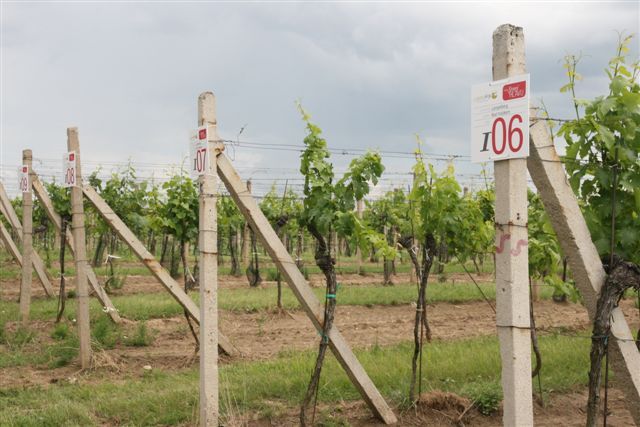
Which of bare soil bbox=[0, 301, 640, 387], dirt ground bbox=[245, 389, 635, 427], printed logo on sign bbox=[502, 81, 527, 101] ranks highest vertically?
printed logo on sign bbox=[502, 81, 527, 101]

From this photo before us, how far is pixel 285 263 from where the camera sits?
5.76 meters

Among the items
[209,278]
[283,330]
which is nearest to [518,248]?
[209,278]

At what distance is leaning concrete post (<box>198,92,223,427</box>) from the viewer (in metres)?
5.73

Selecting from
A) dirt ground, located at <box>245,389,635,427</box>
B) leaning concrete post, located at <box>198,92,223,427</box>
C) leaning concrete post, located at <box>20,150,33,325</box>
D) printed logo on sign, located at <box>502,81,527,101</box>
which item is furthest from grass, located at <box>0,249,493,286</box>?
printed logo on sign, located at <box>502,81,527,101</box>

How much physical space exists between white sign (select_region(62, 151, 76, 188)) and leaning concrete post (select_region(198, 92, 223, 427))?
11.3 ft

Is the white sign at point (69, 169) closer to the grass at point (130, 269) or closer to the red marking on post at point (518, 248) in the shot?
the red marking on post at point (518, 248)

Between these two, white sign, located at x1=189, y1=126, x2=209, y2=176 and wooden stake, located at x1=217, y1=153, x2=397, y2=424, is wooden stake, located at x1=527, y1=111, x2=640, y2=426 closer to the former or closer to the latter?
wooden stake, located at x1=217, y1=153, x2=397, y2=424

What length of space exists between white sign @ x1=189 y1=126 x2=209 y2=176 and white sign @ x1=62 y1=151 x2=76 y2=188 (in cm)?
325

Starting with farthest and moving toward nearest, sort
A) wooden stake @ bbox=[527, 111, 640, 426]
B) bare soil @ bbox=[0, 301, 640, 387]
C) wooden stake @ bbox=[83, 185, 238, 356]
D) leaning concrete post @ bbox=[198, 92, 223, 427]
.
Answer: bare soil @ bbox=[0, 301, 640, 387] → wooden stake @ bbox=[83, 185, 238, 356] → leaning concrete post @ bbox=[198, 92, 223, 427] → wooden stake @ bbox=[527, 111, 640, 426]

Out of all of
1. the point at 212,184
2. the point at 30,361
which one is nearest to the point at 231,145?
the point at 212,184

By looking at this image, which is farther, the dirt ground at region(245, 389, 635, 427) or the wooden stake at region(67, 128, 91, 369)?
the wooden stake at region(67, 128, 91, 369)

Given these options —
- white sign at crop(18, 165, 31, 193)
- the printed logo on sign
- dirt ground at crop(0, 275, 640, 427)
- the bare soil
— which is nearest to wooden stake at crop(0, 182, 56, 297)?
white sign at crop(18, 165, 31, 193)

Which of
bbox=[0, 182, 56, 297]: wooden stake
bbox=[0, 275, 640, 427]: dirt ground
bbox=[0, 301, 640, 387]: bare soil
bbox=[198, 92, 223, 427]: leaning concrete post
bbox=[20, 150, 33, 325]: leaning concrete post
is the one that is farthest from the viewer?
bbox=[0, 182, 56, 297]: wooden stake

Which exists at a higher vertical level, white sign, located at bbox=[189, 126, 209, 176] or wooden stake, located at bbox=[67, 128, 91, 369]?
white sign, located at bbox=[189, 126, 209, 176]
